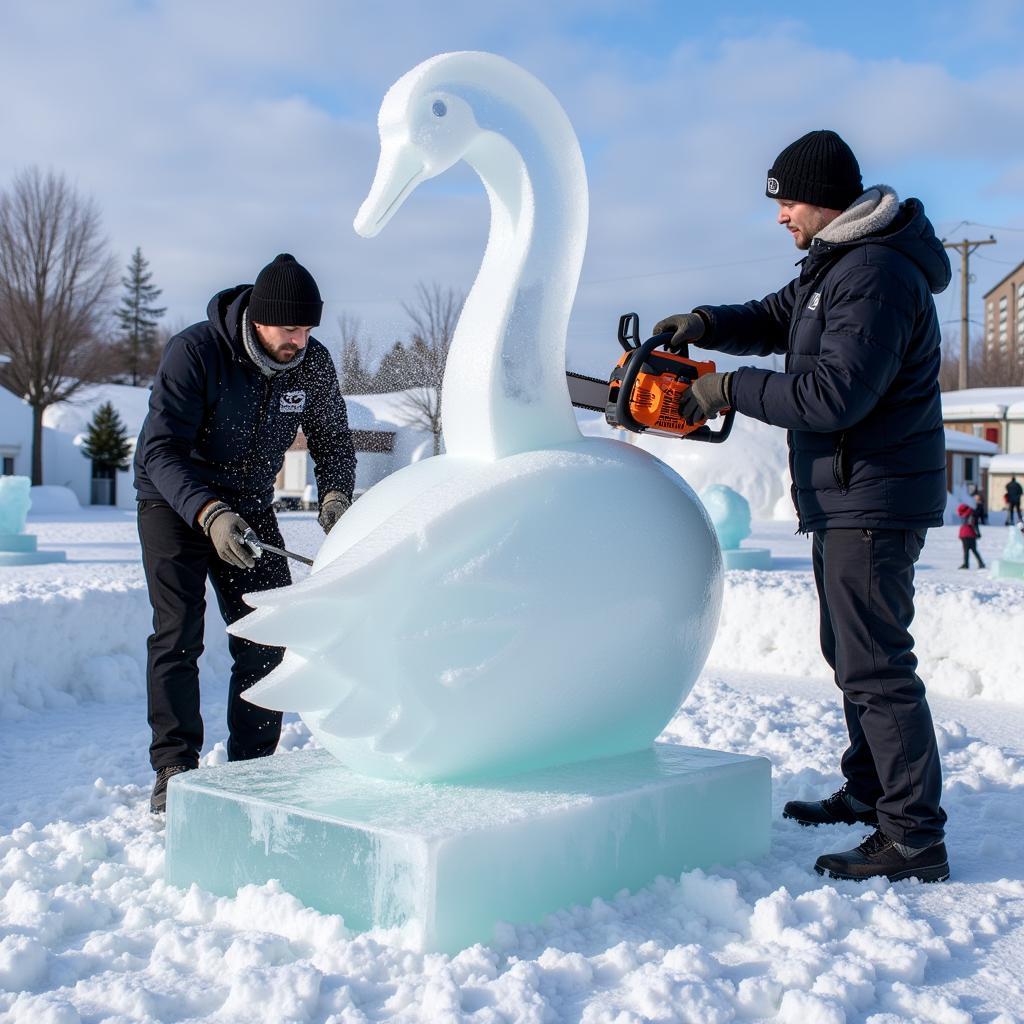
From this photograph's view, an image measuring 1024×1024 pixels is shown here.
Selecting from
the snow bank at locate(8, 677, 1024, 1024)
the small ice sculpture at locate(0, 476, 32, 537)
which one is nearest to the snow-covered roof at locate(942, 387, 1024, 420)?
the small ice sculpture at locate(0, 476, 32, 537)

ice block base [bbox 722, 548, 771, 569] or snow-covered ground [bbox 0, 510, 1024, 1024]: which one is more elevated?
ice block base [bbox 722, 548, 771, 569]

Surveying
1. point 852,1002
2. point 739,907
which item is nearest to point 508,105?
point 739,907

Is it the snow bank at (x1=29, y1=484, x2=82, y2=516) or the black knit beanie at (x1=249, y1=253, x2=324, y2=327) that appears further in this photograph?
the snow bank at (x1=29, y1=484, x2=82, y2=516)

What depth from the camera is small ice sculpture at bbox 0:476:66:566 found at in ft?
41.0

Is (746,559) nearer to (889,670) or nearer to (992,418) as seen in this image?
(889,670)

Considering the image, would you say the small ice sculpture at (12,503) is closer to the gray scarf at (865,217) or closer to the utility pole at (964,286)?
the gray scarf at (865,217)

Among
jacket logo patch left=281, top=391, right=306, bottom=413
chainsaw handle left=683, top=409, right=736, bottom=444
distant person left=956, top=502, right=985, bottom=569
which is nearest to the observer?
chainsaw handle left=683, top=409, right=736, bottom=444

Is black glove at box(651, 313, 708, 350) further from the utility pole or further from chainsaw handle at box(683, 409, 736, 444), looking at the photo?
the utility pole

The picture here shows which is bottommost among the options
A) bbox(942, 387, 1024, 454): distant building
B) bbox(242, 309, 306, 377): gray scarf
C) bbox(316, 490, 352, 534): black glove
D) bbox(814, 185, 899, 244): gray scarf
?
bbox(316, 490, 352, 534): black glove

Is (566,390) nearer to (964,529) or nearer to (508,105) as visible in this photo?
(508,105)

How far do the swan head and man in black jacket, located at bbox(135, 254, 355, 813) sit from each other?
0.65 metres

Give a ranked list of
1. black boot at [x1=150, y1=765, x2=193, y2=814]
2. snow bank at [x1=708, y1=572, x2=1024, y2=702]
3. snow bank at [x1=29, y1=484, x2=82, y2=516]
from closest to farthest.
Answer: black boot at [x1=150, y1=765, x2=193, y2=814] < snow bank at [x1=708, y1=572, x2=1024, y2=702] < snow bank at [x1=29, y1=484, x2=82, y2=516]

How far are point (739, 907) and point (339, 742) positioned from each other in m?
1.12

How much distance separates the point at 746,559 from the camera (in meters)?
12.2
